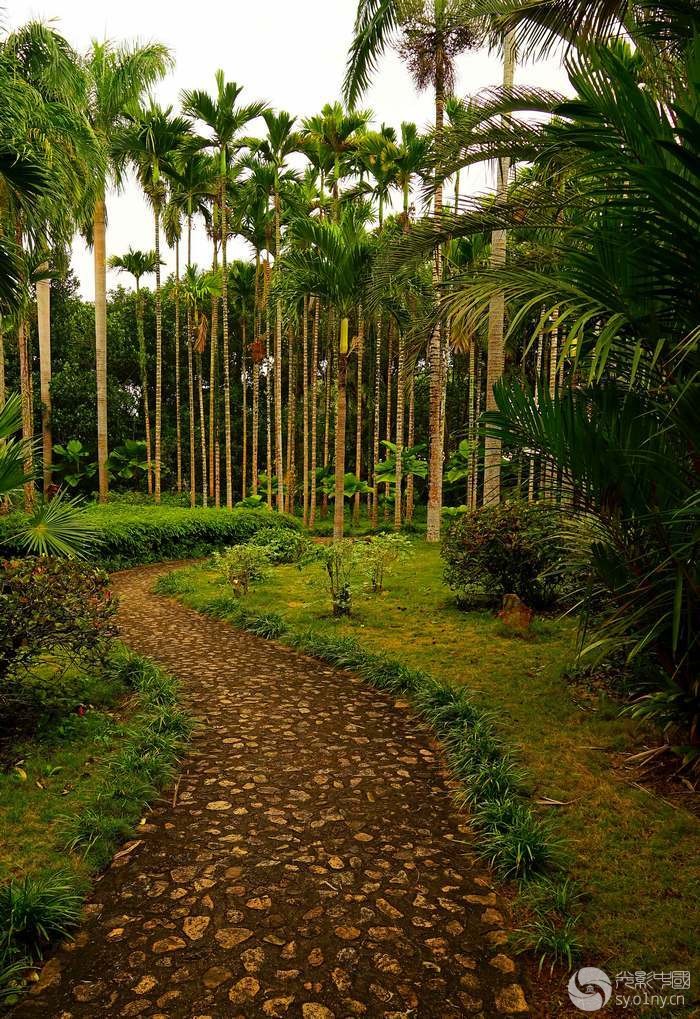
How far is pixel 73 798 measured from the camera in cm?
344

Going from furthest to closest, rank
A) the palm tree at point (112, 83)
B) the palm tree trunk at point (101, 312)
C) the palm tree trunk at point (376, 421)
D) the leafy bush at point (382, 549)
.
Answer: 1. the palm tree trunk at point (376, 421)
2. the palm tree trunk at point (101, 312)
3. the palm tree at point (112, 83)
4. the leafy bush at point (382, 549)

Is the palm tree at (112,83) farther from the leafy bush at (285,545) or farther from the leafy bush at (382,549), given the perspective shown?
the leafy bush at (382,549)

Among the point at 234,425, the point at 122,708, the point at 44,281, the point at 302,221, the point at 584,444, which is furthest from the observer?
the point at 234,425

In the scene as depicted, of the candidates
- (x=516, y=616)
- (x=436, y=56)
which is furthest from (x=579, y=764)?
(x=436, y=56)

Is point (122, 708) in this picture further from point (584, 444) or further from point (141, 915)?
point (584, 444)

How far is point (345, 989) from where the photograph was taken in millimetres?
2166

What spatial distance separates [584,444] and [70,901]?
10.5ft

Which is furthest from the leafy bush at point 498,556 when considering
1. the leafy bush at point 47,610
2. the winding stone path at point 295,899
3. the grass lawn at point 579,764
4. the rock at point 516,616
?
the leafy bush at point 47,610

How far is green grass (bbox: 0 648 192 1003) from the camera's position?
94.7 inches

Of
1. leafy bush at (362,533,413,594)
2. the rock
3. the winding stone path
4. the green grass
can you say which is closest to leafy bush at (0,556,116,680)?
the green grass

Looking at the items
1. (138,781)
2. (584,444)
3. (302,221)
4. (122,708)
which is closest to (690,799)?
(584,444)

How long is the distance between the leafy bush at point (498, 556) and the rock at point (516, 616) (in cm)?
38

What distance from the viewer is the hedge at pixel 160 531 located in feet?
38.5

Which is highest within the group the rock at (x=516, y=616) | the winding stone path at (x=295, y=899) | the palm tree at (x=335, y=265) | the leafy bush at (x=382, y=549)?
the palm tree at (x=335, y=265)
